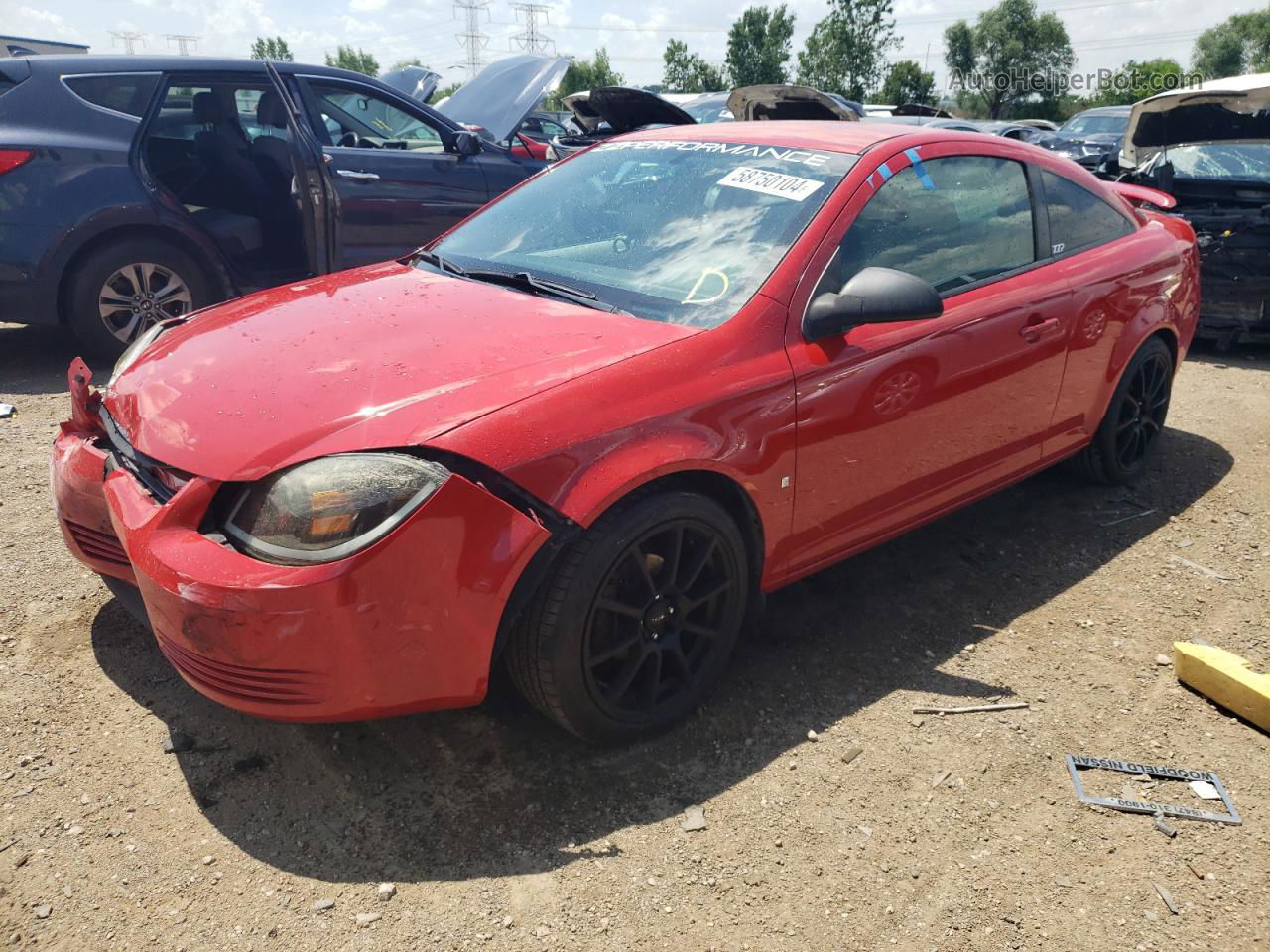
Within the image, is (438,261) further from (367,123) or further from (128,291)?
(367,123)

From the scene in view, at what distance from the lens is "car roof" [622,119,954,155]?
3.20 meters

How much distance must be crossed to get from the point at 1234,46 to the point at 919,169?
87354 mm

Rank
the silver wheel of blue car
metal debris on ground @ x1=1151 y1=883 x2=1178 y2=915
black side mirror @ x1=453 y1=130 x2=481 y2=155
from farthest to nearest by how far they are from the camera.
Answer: black side mirror @ x1=453 y1=130 x2=481 y2=155, the silver wheel of blue car, metal debris on ground @ x1=1151 y1=883 x2=1178 y2=915

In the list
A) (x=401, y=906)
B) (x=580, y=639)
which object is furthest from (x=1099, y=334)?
(x=401, y=906)

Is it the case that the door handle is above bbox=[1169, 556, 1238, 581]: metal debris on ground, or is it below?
above

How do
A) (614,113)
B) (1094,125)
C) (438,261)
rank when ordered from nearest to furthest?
(438,261), (614,113), (1094,125)

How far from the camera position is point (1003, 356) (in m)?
3.34

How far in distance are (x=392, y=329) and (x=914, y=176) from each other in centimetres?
173

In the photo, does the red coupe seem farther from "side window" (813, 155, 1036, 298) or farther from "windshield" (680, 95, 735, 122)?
"windshield" (680, 95, 735, 122)

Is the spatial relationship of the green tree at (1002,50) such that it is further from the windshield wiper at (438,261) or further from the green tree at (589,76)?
the windshield wiper at (438,261)

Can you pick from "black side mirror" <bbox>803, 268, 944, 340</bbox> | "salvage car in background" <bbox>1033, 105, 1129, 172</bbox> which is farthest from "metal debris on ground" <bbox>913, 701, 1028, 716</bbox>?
"salvage car in background" <bbox>1033, 105, 1129, 172</bbox>

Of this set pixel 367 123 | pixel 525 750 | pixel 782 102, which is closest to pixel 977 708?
pixel 525 750

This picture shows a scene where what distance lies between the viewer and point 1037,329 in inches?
136

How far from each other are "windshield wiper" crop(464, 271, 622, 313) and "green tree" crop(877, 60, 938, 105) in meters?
52.7
